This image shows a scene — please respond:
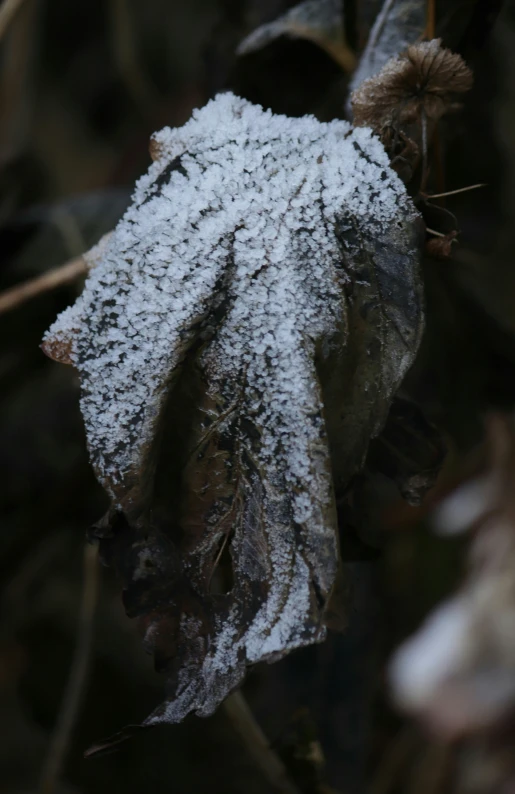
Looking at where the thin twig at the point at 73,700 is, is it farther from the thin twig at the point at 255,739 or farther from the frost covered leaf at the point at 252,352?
the frost covered leaf at the point at 252,352

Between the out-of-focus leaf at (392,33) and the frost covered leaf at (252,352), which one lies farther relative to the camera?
the out-of-focus leaf at (392,33)

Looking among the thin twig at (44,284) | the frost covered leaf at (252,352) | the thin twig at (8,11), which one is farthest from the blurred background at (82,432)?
the frost covered leaf at (252,352)

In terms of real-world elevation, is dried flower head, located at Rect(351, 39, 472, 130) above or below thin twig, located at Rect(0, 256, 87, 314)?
above

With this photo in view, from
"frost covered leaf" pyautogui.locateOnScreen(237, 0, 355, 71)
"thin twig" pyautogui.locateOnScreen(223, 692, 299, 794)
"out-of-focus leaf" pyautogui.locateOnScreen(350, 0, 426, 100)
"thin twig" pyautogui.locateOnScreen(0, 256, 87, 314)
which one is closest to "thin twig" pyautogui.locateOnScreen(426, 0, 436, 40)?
"out-of-focus leaf" pyautogui.locateOnScreen(350, 0, 426, 100)

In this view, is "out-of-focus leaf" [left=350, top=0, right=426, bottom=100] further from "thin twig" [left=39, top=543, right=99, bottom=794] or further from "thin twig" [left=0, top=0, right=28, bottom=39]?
"thin twig" [left=39, top=543, right=99, bottom=794]

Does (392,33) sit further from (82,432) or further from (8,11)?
(82,432)

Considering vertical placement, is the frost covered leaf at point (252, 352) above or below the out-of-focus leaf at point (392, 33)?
below

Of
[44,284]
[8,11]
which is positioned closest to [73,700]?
[44,284]
